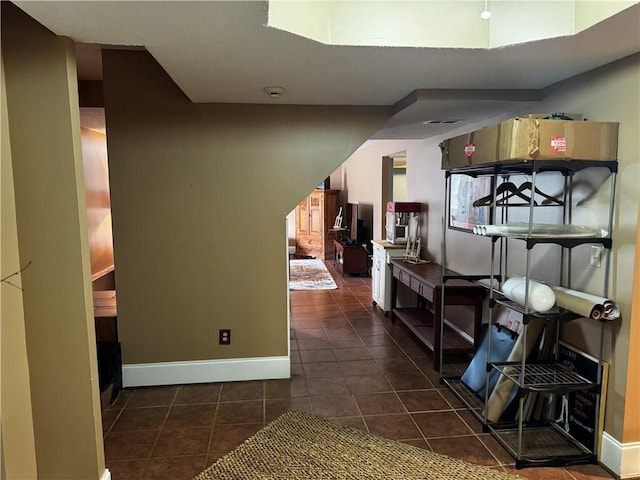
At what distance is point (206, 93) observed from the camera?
110 inches

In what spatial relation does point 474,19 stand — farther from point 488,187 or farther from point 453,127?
point 453,127

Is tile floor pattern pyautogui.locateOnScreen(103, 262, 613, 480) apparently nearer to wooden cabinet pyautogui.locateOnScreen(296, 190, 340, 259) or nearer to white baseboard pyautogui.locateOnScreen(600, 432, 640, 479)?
white baseboard pyautogui.locateOnScreen(600, 432, 640, 479)

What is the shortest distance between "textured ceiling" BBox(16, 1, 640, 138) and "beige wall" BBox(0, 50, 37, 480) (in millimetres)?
610

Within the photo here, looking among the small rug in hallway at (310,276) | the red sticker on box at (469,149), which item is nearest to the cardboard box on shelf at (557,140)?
the red sticker on box at (469,149)

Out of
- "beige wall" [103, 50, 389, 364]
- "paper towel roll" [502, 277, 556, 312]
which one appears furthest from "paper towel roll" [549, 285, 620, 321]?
"beige wall" [103, 50, 389, 364]

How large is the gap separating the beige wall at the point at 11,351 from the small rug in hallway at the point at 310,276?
4561 millimetres

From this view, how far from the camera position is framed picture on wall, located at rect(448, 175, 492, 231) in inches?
135

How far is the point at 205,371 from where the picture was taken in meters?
3.25

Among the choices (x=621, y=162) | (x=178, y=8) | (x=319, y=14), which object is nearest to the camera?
(x=178, y=8)

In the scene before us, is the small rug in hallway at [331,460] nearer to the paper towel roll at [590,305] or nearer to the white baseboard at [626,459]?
the white baseboard at [626,459]

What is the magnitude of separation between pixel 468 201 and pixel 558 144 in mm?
1649

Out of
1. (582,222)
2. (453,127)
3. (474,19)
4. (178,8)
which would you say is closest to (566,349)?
(582,222)

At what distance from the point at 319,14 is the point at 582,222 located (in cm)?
176

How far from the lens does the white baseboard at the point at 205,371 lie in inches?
125
